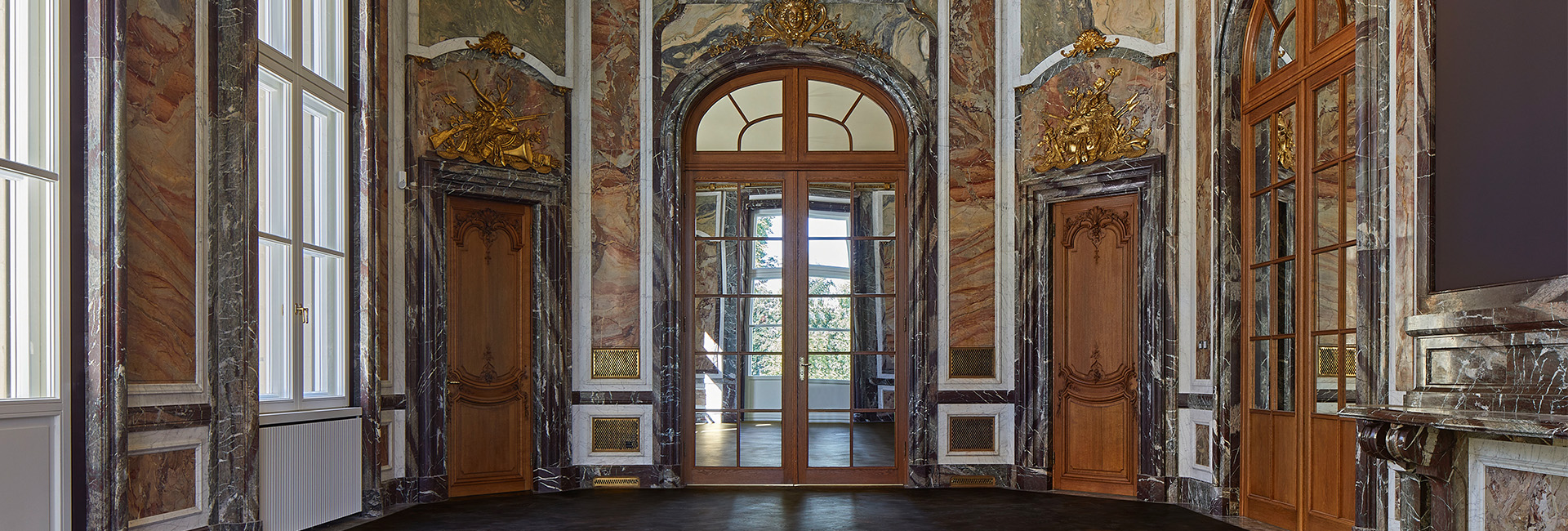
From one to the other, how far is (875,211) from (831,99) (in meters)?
0.92

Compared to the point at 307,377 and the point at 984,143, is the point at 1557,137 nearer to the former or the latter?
the point at 984,143

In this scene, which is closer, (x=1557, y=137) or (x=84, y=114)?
(x=1557, y=137)

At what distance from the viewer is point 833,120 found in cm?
873

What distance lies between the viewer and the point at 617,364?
8453mm

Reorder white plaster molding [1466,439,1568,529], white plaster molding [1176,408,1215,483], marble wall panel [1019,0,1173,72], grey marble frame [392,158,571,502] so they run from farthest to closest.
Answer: marble wall panel [1019,0,1173,72] → grey marble frame [392,158,571,502] → white plaster molding [1176,408,1215,483] → white plaster molding [1466,439,1568,529]

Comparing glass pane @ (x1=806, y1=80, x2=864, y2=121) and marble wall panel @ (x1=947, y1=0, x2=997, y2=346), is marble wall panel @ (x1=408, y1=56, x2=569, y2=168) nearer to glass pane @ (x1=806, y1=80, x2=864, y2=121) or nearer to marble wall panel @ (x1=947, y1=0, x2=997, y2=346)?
glass pane @ (x1=806, y1=80, x2=864, y2=121)

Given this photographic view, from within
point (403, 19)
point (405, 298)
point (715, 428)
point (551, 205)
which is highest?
point (403, 19)

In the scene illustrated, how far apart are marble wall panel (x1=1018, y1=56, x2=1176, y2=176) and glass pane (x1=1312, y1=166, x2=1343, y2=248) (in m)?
1.72

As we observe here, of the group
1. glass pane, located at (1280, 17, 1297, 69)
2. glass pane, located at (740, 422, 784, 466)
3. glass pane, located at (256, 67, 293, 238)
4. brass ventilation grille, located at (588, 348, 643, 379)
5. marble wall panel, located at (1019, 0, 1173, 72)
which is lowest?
glass pane, located at (740, 422, 784, 466)

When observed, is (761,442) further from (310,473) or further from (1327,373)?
(1327,373)

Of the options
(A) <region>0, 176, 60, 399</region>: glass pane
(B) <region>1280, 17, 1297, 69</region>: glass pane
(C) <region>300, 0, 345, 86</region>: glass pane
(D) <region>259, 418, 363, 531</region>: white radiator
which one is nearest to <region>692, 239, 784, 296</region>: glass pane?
(D) <region>259, 418, 363, 531</region>: white radiator

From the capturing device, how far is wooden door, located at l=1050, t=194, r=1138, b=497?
793 cm

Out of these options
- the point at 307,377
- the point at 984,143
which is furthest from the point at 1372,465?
the point at 307,377

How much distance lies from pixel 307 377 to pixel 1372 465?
5.54 m
